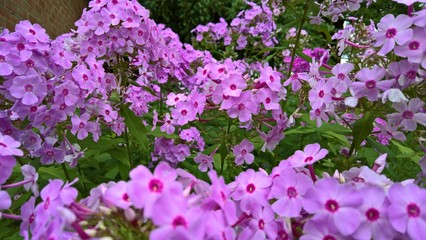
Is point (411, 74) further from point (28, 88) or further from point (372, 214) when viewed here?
point (28, 88)

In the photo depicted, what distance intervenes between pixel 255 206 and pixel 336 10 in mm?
1972

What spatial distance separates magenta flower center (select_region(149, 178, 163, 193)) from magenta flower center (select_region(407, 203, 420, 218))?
52 cm

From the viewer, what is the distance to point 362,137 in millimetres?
1794

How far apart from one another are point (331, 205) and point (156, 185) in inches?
15.2

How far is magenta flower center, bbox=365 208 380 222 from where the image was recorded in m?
0.90

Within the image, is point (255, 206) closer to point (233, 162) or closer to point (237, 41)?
point (233, 162)

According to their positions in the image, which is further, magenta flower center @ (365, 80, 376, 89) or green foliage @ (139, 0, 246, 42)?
green foliage @ (139, 0, 246, 42)

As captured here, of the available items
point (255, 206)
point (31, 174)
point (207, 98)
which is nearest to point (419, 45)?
point (255, 206)

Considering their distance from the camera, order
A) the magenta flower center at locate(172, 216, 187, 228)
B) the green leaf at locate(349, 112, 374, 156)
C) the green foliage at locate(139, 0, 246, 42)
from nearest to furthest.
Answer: the magenta flower center at locate(172, 216, 187, 228)
the green leaf at locate(349, 112, 374, 156)
the green foliage at locate(139, 0, 246, 42)

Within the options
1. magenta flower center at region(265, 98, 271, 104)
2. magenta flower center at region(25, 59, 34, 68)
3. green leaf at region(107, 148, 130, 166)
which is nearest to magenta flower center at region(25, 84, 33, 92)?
magenta flower center at region(25, 59, 34, 68)

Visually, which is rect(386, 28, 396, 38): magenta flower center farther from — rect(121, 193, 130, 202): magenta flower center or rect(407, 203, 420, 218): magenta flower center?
rect(121, 193, 130, 202): magenta flower center

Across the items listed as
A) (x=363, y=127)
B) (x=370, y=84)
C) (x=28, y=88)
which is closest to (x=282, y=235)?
(x=370, y=84)

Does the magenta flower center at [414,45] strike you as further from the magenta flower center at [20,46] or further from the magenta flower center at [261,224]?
the magenta flower center at [20,46]

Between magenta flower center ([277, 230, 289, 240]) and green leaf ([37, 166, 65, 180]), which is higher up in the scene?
magenta flower center ([277, 230, 289, 240])
